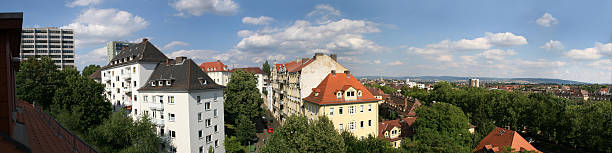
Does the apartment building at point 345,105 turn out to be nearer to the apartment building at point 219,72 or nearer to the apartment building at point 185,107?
the apartment building at point 185,107

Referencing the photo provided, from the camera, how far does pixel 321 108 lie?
4184cm

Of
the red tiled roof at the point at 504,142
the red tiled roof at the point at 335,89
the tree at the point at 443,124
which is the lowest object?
the red tiled roof at the point at 504,142

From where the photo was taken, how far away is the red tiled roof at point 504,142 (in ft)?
126

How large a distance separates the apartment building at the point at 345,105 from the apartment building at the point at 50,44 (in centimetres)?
12328

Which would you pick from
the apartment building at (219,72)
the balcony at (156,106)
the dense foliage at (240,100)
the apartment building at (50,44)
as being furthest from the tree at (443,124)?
the apartment building at (50,44)

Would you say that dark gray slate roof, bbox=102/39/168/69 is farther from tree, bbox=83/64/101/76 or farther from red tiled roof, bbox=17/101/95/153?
tree, bbox=83/64/101/76

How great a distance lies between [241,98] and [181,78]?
43.6ft

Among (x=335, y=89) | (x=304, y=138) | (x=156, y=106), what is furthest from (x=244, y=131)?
(x=304, y=138)

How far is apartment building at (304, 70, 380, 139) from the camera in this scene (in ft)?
139

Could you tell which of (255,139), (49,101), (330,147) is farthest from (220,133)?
(49,101)

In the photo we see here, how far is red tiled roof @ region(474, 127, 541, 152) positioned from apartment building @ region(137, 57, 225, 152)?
39364 millimetres

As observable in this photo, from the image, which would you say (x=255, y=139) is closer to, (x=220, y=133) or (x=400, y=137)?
(x=220, y=133)

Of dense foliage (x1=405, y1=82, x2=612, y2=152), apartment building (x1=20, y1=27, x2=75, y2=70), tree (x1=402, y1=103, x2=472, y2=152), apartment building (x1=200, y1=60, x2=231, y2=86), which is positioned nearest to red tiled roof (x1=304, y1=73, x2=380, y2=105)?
tree (x1=402, y1=103, x2=472, y2=152)

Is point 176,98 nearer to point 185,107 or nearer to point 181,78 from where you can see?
point 185,107
